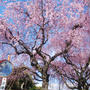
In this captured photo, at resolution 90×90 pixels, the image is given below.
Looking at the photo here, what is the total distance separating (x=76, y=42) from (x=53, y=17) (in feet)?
6.63

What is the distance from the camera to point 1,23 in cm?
762

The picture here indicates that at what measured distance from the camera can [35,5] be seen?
24.8 feet

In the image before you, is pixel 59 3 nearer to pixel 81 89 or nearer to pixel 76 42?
pixel 76 42

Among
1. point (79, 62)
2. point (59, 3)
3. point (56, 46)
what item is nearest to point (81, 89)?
point (79, 62)

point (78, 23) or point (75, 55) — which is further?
point (75, 55)

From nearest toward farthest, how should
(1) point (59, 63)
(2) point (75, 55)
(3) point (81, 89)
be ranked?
(3) point (81, 89) → (2) point (75, 55) → (1) point (59, 63)

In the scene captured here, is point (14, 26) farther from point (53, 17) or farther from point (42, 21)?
point (53, 17)

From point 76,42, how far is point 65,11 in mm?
2026

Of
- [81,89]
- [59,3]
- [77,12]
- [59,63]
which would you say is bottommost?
[81,89]

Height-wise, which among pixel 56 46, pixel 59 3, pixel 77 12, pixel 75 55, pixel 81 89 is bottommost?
pixel 81 89

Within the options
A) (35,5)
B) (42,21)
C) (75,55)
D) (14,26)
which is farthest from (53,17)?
(75,55)

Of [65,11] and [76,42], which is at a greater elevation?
[65,11]

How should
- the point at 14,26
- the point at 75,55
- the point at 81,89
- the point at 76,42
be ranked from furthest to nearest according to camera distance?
the point at 75,55, the point at 81,89, the point at 14,26, the point at 76,42

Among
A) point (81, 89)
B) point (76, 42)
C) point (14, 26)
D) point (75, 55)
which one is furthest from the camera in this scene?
point (75, 55)
